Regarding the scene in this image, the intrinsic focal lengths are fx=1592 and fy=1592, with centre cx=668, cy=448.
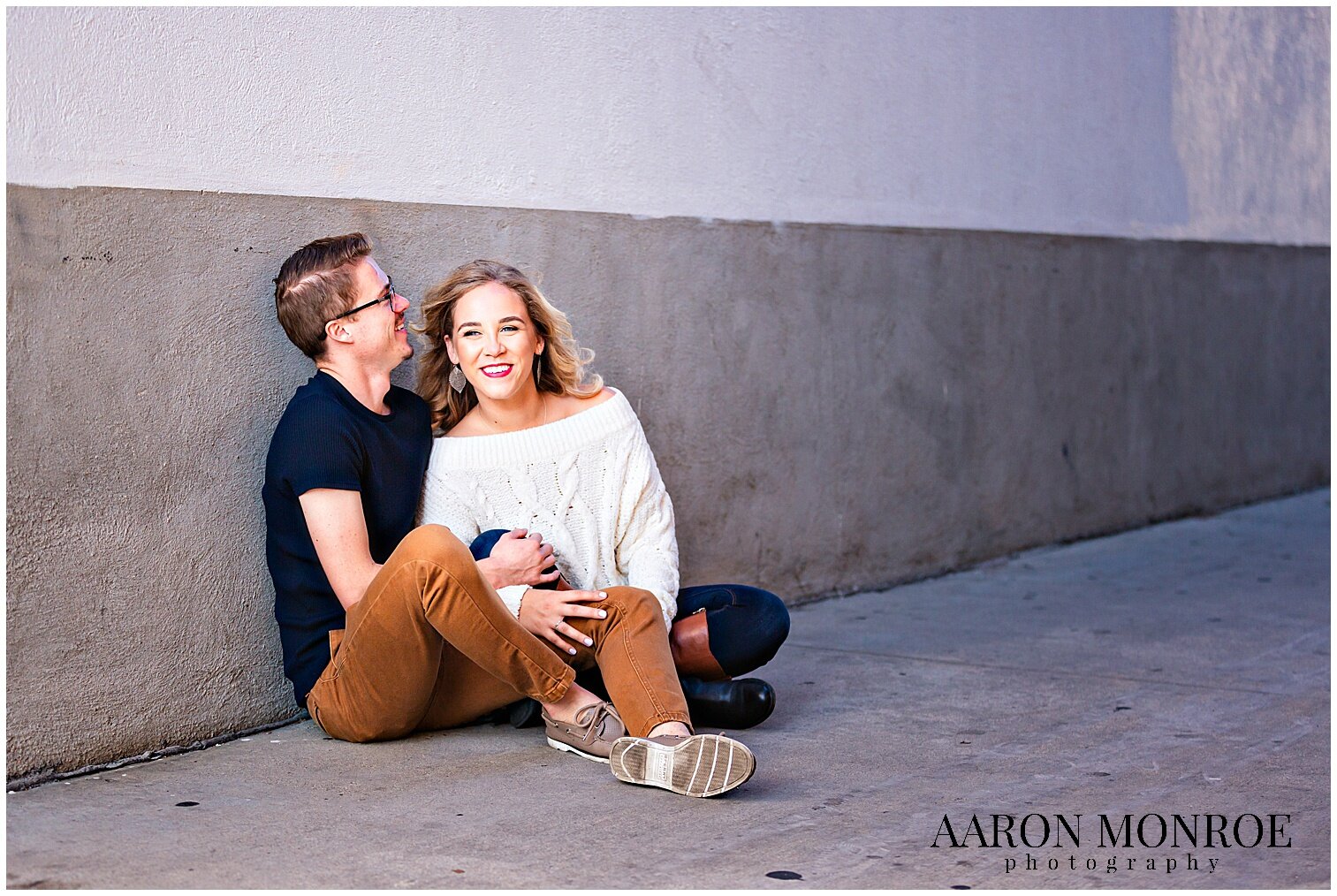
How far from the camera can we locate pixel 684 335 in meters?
5.07

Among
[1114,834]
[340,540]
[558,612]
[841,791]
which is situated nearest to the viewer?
[1114,834]

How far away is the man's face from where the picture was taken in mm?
3764

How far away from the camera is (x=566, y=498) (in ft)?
12.9

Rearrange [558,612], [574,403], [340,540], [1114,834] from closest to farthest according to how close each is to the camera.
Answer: [1114,834] → [340,540] → [558,612] → [574,403]

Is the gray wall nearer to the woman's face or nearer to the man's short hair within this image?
the man's short hair

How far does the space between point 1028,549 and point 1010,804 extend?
135 inches

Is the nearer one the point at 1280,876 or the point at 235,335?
the point at 1280,876

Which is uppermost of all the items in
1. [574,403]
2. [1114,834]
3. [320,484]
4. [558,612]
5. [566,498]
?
[574,403]

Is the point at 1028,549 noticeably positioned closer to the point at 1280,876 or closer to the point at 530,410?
the point at 530,410

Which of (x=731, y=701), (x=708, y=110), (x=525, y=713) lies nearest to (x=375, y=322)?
(x=525, y=713)

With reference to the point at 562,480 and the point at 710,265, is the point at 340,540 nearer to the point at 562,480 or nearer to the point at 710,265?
the point at 562,480

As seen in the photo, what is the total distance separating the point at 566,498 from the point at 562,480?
0.05 meters

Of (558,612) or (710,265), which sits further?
(710,265)

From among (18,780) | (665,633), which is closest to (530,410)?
(665,633)
